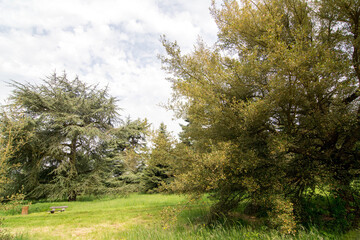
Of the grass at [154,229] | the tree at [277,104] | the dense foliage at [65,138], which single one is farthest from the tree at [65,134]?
the tree at [277,104]

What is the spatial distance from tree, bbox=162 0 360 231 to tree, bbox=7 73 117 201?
12720 millimetres

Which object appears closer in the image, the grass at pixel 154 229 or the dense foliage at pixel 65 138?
the grass at pixel 154 229

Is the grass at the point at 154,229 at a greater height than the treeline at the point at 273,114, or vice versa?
the treeline at the point at 273,114

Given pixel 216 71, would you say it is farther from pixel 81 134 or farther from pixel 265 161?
pixel 81 134

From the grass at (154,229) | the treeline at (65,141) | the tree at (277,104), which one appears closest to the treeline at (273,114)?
the tree at (277,104)

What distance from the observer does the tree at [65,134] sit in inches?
597

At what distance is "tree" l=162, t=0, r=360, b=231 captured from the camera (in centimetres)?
452

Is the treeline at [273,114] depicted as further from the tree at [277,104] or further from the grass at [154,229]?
the grass at [154,229]

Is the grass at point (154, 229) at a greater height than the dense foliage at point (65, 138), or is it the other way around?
the dense foliage at point (65, 138)

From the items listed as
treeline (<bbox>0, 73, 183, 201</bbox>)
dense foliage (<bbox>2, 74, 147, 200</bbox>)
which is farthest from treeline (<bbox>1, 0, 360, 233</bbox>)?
dense foliage (<bbox>2, 74, 147, 200</bbox>)

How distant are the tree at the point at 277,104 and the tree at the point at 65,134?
41.7 feet

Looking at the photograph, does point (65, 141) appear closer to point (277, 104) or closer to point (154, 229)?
point (154, 229)

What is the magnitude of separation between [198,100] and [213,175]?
1807mm

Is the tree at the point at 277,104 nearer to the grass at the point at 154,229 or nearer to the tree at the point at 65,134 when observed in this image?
the grass at the point at 154,229
